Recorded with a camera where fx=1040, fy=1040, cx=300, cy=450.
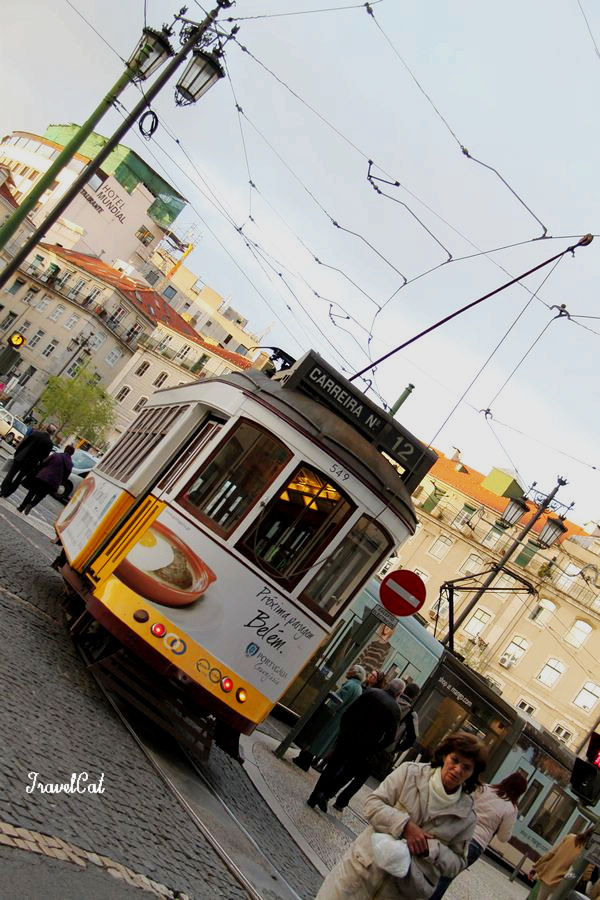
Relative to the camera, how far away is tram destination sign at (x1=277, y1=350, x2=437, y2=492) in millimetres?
9781

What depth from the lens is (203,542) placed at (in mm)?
8898

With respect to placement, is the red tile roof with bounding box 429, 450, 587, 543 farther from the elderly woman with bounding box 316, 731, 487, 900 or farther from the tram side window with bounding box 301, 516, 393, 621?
the elderly woman with bounding box 316, 731, 487, 900

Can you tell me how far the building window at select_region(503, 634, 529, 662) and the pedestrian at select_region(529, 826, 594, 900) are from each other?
175ft

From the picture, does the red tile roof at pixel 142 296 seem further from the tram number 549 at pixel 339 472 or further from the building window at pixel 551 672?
the tram number 549 at pixel 339 472

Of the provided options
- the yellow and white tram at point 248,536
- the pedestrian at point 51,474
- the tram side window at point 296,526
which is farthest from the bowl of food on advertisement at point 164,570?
the pedestrian at point 51,474

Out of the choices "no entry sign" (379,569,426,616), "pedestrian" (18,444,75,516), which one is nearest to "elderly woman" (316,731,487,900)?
"no entry sign" (379,569,426,616)

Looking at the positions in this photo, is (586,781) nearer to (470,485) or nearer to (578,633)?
(578,633)

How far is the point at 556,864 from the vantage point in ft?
30.1

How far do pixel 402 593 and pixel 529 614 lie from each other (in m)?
53.4

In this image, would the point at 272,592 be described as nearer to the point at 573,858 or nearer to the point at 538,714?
the point at 573,858

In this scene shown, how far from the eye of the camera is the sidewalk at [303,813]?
29.7 feet

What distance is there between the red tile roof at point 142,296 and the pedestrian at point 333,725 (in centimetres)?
6622

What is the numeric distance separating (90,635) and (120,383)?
7363 cm

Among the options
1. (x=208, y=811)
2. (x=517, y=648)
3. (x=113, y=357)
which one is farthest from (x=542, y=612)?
(x=208, y=811)
